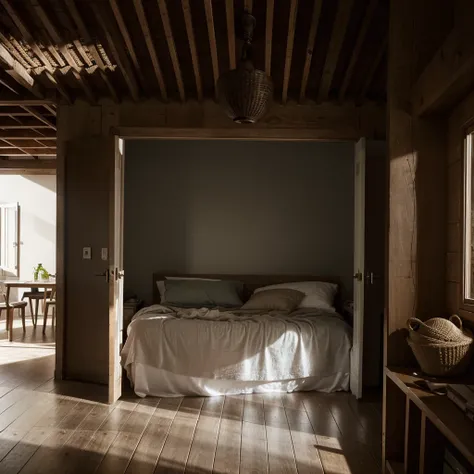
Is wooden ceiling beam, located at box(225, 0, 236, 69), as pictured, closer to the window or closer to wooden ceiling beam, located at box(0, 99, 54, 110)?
wooden ceiling beam, located at box(0, 99, 54, 110)

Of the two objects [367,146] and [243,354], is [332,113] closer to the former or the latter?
[367,146]

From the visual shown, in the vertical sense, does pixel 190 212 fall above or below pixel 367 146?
below

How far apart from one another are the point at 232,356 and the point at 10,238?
674cm

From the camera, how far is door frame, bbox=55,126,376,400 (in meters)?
4.88

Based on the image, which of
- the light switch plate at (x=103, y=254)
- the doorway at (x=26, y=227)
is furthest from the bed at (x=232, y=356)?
the doorway at (x=26, y=227)

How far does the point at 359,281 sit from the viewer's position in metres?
4.62

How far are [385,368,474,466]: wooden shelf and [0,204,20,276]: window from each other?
28.3 ft

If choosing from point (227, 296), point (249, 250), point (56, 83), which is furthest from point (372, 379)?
point (56, 83)

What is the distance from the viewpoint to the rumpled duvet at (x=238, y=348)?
473cm

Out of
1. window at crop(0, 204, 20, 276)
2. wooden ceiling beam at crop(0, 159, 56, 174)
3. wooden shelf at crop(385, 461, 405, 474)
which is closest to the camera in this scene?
wooden shelf at crop(385, 461, 405, 474)

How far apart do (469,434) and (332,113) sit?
3.58 m

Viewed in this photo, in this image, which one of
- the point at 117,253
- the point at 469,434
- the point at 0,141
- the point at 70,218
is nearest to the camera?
the point at 469,434

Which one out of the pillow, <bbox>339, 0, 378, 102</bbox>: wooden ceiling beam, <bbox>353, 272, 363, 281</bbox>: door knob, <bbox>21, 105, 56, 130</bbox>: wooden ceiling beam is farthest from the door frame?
the pillow

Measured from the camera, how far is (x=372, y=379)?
196 inches
